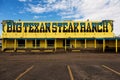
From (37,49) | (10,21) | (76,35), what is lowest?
(37,49)

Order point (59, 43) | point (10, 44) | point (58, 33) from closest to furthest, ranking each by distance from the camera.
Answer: point (58, 33) < point (10, 44) < point (59, 43)

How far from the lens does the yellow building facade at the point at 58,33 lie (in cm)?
4731

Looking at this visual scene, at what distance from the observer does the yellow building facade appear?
1863 inches

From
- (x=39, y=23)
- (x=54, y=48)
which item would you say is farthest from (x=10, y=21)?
(x=54, y=48)

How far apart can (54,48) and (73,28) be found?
6.04 m

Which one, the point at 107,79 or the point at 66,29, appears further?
the point at 66,29

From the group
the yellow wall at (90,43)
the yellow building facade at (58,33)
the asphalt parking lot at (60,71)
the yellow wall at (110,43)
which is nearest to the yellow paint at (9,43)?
the yellow building facade at (58,33)

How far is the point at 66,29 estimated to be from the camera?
47.4 metres

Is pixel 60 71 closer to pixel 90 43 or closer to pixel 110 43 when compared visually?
pixel 90 43

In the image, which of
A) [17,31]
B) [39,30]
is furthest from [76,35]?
[17,31]

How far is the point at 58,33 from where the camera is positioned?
1874 inches

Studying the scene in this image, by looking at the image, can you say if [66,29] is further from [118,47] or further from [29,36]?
[118,47]

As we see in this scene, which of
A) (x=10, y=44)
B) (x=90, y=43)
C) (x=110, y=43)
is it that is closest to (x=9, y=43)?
(x=10, y=44)

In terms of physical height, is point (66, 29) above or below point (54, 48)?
above
